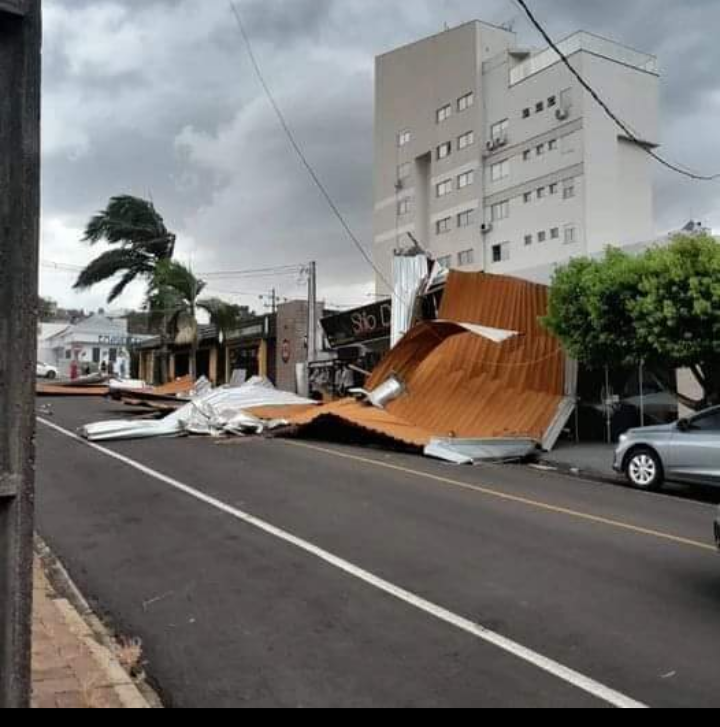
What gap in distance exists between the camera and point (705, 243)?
48.6 feet

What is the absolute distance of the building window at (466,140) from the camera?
54531mm

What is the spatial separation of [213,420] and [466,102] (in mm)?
41521

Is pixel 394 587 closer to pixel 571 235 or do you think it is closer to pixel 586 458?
pixel 586 458

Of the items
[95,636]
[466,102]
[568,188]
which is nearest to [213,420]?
[95,636]

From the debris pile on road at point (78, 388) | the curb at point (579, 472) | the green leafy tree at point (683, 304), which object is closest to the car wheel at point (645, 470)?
the curb at point (579, 472)

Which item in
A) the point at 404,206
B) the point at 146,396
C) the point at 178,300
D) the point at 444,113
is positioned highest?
the point at 444,113

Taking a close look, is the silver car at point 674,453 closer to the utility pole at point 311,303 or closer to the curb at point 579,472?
the curb at point 579,472

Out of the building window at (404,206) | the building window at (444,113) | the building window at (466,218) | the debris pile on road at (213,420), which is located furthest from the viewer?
the building window at (404,206)

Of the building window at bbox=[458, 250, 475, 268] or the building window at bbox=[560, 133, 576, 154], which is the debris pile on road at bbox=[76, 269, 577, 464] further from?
the building window at bbox=[458, 250, 475, 268]

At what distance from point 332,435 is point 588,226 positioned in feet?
106

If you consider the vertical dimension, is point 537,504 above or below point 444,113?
below

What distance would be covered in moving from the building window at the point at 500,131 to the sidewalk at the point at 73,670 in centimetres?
5111

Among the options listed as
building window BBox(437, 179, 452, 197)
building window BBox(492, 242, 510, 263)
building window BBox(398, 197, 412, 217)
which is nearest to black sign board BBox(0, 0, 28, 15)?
building window BBox(492, 242, 510, 263)

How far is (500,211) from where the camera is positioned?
53.2 meters
